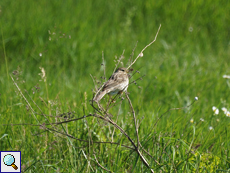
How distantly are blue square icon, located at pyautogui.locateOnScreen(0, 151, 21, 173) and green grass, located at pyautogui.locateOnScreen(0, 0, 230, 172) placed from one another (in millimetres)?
124

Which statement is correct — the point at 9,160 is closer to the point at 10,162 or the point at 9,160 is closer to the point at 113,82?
the point at 10,162

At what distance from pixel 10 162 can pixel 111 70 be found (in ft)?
13.8

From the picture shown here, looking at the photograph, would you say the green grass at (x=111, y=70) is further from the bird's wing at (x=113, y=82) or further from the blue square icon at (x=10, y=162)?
the bird's wing at (x=113, y=82)

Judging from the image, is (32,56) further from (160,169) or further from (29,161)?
(160,169)

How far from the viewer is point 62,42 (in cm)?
806

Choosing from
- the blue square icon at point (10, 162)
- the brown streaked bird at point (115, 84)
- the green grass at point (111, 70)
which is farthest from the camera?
the brown streaked bird at point (115, 84)

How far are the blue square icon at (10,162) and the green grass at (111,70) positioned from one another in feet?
0.41

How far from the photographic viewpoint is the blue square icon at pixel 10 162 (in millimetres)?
3748

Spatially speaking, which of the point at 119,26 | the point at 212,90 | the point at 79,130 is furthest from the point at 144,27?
the point at 79,130

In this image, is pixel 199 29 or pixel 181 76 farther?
pixel 199 29

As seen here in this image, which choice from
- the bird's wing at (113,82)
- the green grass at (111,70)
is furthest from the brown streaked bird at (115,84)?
the green grass at (111,70)

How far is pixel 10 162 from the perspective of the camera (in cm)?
381

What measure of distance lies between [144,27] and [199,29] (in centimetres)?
150

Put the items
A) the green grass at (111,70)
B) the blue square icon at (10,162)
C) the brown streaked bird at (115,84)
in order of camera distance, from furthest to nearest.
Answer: the brown streaked bird at (115,84) < the green grass at (111,70) < the blue square icon at (10,162)
